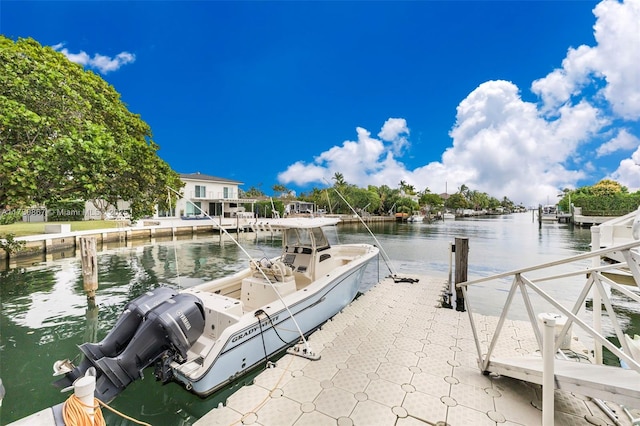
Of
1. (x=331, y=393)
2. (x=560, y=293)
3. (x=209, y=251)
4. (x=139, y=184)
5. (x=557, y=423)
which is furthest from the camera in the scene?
(x=209, y=251)

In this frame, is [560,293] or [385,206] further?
[385,206]

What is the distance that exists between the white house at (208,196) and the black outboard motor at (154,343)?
31.9 m

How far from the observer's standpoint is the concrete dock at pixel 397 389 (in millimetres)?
2855

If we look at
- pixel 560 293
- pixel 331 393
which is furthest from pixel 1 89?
pixel 560 293

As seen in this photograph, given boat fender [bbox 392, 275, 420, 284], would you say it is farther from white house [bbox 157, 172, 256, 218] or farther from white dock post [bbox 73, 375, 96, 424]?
white house [bbox 157, 172, 256, 218]

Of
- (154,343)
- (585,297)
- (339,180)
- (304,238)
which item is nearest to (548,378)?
(585,297)

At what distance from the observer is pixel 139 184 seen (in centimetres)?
1084

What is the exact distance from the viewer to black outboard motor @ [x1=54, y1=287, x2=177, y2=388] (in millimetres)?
3578

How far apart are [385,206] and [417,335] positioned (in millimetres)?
58561

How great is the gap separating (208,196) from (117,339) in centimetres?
3667

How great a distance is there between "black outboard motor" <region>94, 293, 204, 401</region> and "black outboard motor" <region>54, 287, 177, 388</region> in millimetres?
159

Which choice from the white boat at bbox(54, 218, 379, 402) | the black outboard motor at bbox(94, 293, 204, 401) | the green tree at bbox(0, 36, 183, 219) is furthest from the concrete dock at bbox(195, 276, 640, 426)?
the green tree at bbox(0, 36, 183, 219)

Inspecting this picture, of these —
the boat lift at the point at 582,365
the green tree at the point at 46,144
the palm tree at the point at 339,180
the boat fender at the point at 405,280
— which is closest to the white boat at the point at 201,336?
the boat lift at the point at 582,365

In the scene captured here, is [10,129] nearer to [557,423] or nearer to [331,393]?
[331,393]
